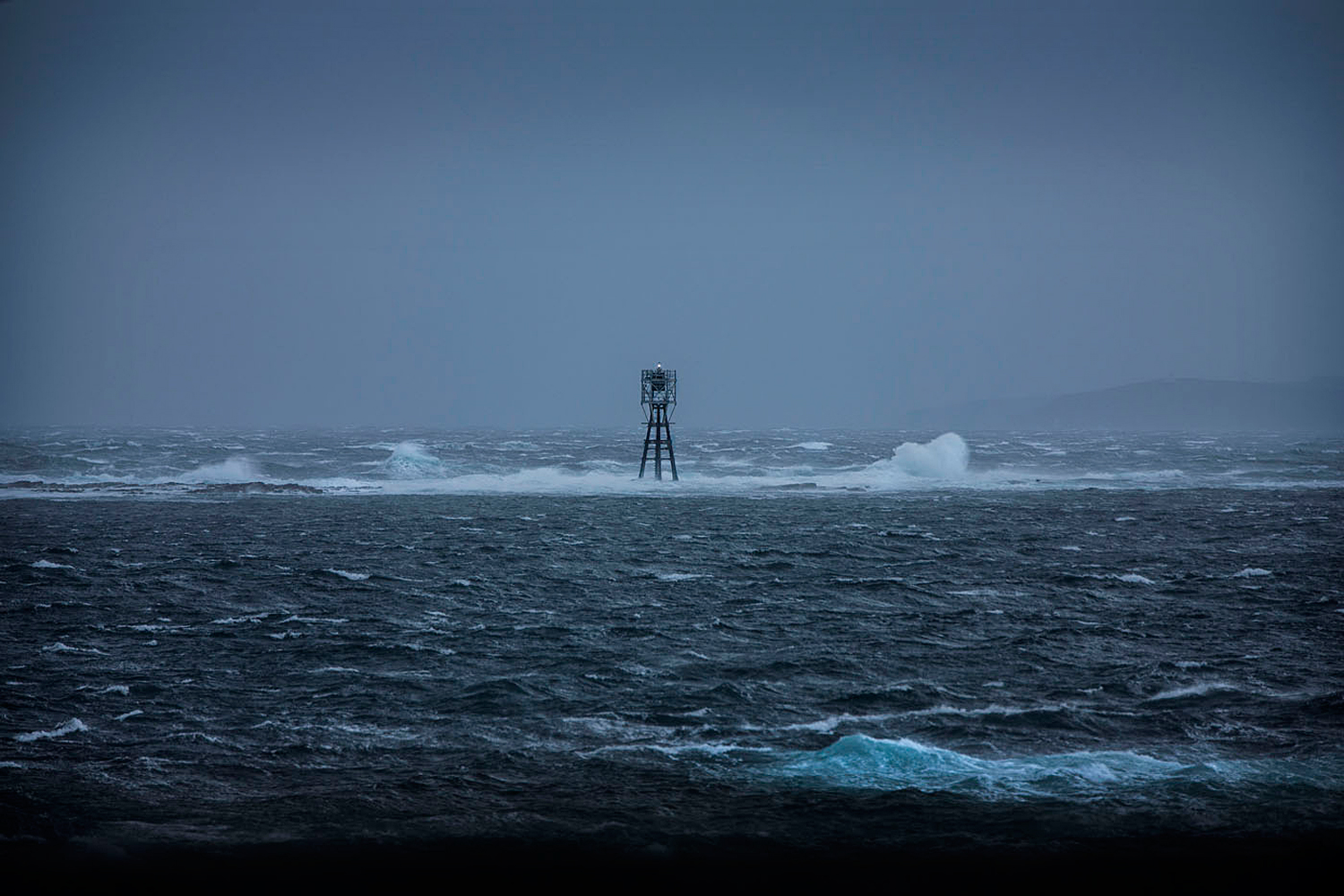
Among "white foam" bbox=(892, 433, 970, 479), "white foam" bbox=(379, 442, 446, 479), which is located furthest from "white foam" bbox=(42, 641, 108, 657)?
"white foam" bbox=(892, 433, 970, 479)

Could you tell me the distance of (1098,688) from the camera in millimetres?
16688

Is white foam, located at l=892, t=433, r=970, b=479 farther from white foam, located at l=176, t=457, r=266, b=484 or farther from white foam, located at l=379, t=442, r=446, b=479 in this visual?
white foam, located at l=176, t=457, r=266, b=484

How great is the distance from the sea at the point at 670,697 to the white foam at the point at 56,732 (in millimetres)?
41

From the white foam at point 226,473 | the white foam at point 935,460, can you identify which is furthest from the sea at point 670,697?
the white foam at point 935,460

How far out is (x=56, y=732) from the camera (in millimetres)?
14469

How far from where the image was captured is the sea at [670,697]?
1103 centimetres

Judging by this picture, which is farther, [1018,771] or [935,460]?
[935,460]

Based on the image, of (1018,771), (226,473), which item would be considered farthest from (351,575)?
(226,473)

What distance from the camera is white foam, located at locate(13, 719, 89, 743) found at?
1416 cm

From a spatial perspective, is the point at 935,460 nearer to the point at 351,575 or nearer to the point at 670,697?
the point at 351,575

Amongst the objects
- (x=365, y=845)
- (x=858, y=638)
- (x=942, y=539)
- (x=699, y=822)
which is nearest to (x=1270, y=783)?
(x=699, y=822)

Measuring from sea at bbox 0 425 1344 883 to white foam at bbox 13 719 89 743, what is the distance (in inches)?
1.6

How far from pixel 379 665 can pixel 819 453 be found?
285ft

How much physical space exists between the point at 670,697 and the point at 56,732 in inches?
347
